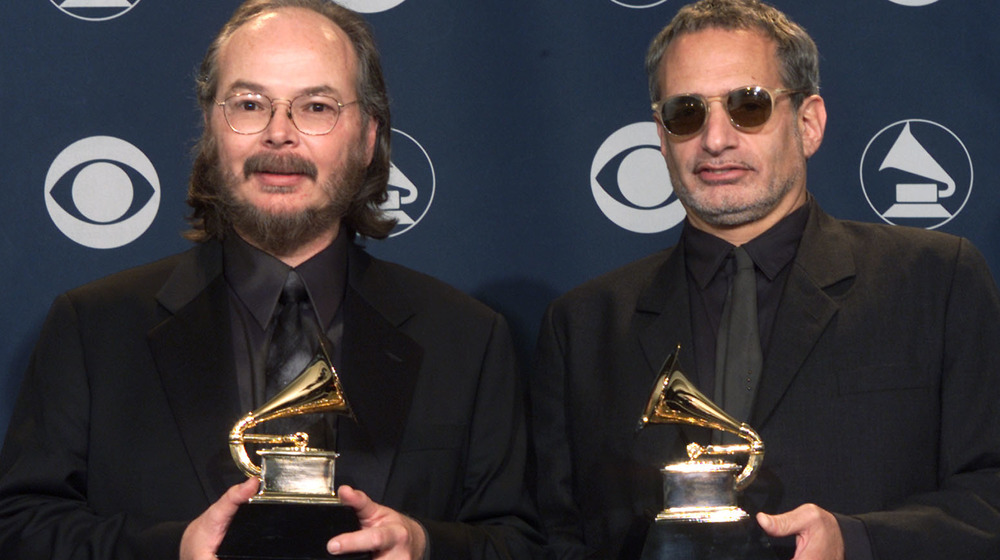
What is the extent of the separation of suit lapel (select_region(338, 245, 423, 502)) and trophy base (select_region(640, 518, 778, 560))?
697 millimetres

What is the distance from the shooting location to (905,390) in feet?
10.2

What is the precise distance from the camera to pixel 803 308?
10.5 ft

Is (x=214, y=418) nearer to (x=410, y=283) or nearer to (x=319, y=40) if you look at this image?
(x=410, y=283)

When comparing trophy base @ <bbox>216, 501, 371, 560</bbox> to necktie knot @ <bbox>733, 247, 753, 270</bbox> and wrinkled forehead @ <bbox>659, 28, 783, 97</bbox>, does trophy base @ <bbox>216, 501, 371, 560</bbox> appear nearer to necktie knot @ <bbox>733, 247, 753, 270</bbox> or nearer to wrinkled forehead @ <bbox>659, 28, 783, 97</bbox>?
necktie knot @ <bbox>733, 247, 753, 270</bbox>

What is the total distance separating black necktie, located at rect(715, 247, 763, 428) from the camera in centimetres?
312

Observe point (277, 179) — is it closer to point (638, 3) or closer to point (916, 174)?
point (638, 3)

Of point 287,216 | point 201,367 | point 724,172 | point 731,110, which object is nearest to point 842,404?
point 724,172

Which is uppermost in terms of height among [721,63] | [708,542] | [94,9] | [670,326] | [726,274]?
[94,9]

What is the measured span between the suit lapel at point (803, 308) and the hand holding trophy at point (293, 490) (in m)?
1.02

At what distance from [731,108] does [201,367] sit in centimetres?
144

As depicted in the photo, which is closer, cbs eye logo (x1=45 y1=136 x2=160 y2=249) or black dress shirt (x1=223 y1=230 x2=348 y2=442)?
black dress shirt (x1=223 y1=230 x2=348 y2=442)

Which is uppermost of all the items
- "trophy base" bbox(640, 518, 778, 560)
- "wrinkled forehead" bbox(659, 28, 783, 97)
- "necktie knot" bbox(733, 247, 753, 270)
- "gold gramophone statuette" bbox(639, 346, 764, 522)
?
"wrinkled forehead" bbox(659, 28, 783, 97)

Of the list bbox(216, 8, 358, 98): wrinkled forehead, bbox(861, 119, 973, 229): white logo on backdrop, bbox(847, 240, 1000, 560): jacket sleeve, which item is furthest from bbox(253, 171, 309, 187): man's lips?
bbox(861, 119, 973, 229): white logo on backdrop

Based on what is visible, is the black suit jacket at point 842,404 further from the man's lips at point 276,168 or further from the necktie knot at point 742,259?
the man's lips at point 276,168
